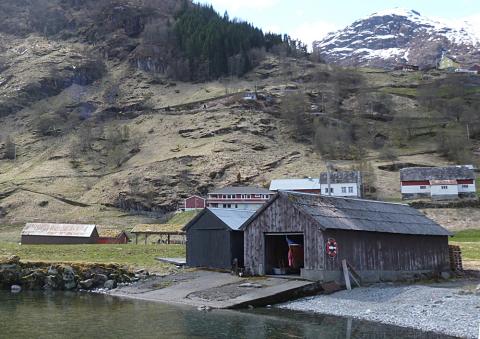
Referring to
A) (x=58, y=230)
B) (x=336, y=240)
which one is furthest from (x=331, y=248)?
(x=58, y=230)

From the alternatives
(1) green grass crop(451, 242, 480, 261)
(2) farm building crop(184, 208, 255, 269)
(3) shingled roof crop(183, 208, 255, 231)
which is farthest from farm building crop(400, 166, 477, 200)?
(2) farm building crop(184, 208, 255, 269)

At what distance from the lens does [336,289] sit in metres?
33.2

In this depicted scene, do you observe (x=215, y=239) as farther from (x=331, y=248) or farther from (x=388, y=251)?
(x=388, y=251)

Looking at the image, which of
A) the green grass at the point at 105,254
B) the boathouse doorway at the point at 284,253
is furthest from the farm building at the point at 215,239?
the boathouse doorway at the point at 284,253

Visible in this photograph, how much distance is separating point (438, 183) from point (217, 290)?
72.1 metres

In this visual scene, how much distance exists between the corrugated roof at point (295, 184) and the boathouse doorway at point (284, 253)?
190ft

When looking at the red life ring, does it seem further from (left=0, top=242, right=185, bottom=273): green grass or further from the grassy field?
the grassy field

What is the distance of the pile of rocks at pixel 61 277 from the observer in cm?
3906

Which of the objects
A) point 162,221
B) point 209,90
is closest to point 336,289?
point 162,221

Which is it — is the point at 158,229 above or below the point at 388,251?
above

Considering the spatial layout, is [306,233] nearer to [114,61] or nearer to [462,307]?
[462,307]

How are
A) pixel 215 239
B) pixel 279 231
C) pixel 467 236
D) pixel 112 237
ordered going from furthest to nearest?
pixel 112 237, pixel 467 236, pixel 215 239, pixel 279 231

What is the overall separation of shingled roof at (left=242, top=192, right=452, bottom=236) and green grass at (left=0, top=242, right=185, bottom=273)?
1388 cm

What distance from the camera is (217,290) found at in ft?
108
